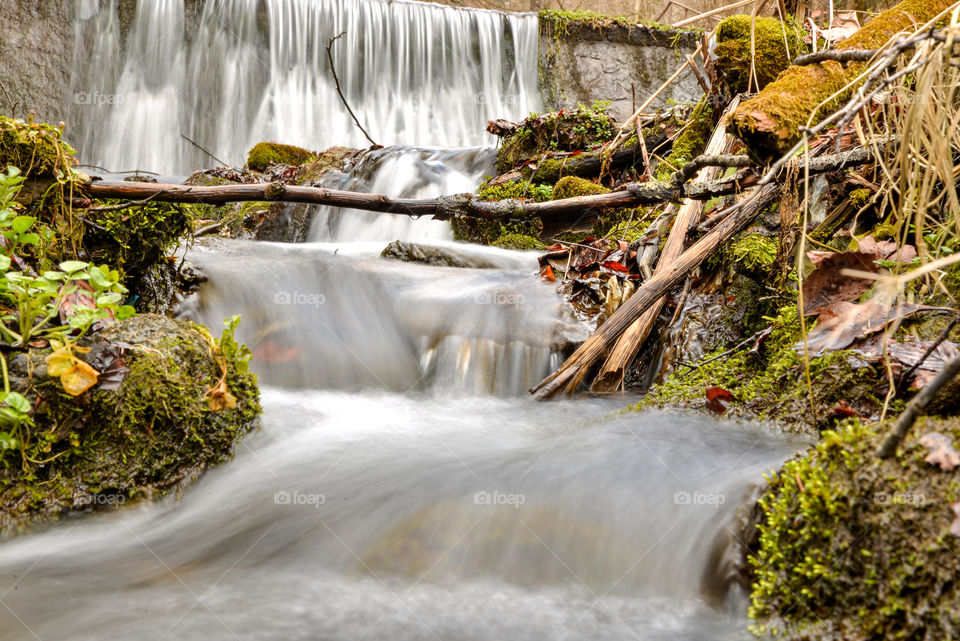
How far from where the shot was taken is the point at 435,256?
6066mm

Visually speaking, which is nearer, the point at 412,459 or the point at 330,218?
the point at 412,459

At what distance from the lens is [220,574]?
2.29 metres

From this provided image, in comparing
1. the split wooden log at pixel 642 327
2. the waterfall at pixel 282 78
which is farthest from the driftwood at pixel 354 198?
the waterfall at pixel 282 78

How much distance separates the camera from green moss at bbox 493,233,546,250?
266 inches

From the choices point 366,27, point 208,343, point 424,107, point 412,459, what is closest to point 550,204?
point 412,459

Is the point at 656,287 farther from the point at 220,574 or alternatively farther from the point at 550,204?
the point at 220,574

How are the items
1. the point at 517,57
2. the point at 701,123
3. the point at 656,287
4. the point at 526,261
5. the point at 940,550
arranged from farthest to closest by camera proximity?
the point at 517,57 < the point at 701,123 < the point at 526,261 < the point at 656,287 < the point at 940,550

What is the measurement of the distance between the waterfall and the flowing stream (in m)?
7.02

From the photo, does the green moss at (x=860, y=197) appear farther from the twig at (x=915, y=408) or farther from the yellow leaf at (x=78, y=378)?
the yellow leaf at (x=78, y=378)

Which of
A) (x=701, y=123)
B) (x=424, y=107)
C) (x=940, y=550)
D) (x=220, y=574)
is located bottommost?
(x=220, y=574)

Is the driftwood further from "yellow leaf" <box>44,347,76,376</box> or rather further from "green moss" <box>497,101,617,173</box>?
"green moss" <box>497,101,617,173</box>

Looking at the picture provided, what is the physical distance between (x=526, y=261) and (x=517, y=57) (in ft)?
30.9

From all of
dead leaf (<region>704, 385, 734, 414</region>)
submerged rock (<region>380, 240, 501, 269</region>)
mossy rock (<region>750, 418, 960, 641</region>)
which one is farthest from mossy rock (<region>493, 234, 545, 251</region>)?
mossy rock (<region>750, 418, 960, 641</region>)

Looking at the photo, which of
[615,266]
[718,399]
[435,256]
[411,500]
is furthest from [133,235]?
[718,399]
